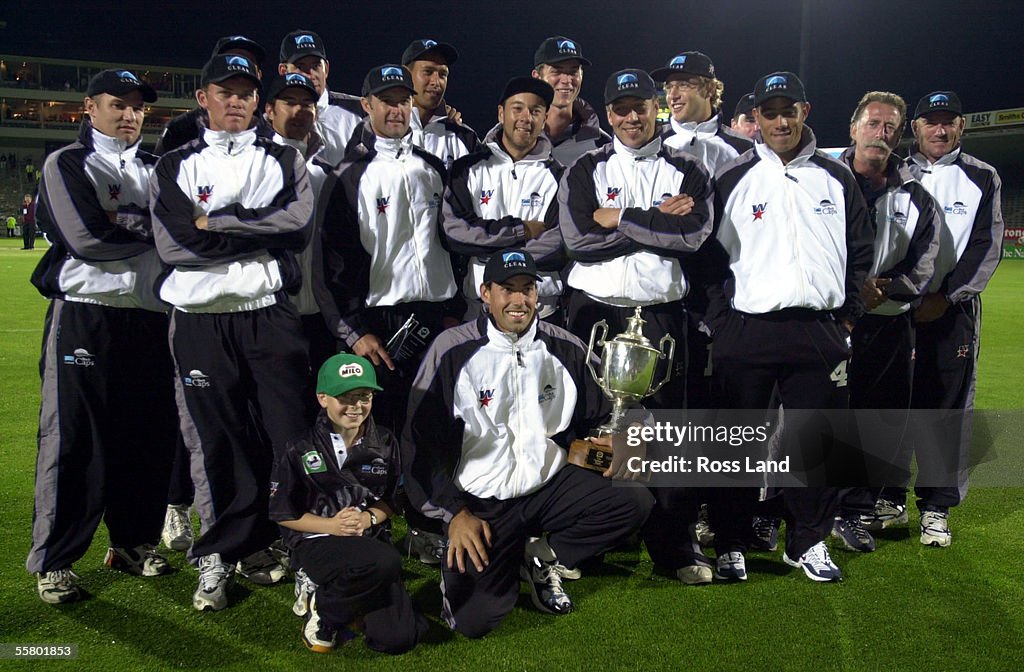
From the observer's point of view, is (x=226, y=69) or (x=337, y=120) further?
(x=337, y=120)

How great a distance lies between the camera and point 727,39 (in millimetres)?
44344

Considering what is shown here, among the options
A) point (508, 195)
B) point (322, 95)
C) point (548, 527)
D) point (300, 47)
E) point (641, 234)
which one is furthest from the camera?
point (322, 95)

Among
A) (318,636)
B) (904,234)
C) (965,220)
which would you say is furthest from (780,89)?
(318,636)

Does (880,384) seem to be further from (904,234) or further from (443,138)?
(443,138)

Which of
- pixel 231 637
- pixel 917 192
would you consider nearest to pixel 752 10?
pixel 917 192

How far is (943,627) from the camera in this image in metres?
3.44

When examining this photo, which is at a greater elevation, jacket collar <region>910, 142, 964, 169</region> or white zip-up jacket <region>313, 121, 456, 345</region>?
jacket collar <region>910, 142, 964, 169</region>

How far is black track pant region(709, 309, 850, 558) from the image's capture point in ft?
13.0

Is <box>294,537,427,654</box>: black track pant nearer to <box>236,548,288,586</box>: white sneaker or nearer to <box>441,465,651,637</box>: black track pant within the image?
<box>441,465,651,637</box>: black track pant

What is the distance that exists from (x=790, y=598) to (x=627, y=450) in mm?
989

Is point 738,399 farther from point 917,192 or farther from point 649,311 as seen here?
point 917,192

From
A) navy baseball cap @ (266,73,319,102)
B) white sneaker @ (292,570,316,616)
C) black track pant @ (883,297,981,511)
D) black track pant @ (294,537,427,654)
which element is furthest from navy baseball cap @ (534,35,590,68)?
white sneaker @ (292,570,316,616)

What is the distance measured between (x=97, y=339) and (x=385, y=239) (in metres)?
1.35

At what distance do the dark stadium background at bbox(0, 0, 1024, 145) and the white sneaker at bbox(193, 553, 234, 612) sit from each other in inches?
1497
